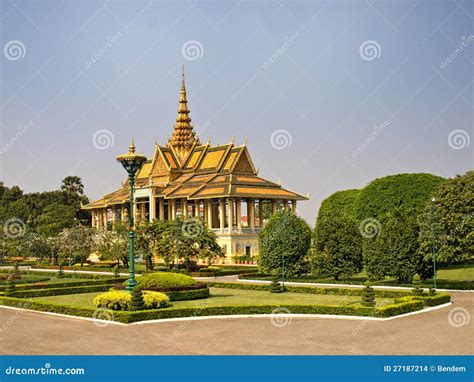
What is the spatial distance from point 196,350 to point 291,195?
56.5 m

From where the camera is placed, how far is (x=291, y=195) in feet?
240

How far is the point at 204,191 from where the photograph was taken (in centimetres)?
7050

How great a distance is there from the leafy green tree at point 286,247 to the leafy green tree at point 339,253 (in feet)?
7.64

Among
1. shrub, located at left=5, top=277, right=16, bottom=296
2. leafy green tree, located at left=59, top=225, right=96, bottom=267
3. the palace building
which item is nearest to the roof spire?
the palace building

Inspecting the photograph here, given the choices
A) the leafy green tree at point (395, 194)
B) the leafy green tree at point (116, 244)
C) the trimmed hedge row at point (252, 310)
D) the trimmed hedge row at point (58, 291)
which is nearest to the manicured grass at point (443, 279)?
the trimmed hedge row at point (252, 310)

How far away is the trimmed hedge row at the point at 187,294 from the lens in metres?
29.4

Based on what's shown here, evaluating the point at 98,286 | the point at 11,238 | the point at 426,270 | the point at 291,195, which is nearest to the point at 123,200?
the point at 11,238

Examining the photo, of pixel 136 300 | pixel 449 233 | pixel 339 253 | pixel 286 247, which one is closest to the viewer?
pixel 136 300

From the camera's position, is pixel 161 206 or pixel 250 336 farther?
pixel 161 206

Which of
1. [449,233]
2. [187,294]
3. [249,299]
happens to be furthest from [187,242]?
[449,233]

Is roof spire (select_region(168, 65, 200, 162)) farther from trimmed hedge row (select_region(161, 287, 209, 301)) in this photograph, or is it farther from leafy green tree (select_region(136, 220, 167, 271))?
trimmed hedge row (select_region(161, 287, 209, 301))

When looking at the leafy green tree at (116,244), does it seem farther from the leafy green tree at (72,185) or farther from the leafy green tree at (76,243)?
the leafy green tree at (72,185)

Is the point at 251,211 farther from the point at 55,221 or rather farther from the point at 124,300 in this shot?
the point at 124,300

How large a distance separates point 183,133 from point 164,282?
192ft
